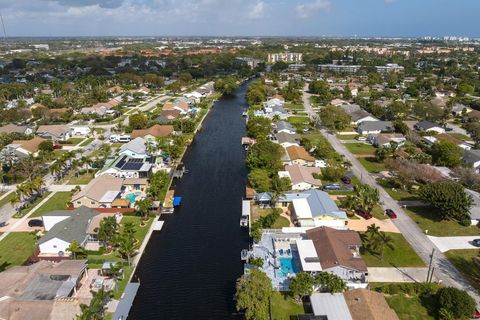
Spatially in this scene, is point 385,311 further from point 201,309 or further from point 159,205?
point 159,205

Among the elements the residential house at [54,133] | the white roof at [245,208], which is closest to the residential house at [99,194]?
the white roof at [245,208]

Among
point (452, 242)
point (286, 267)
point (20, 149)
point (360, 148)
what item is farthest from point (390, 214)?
point (20, 149)

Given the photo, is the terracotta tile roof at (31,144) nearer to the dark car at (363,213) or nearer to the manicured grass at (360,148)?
the dark car at (363,213)

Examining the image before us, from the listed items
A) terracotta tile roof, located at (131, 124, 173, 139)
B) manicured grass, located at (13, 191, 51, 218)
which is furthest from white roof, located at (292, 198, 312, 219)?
terracotta tile roof, located at (131, 124, 173, 139)

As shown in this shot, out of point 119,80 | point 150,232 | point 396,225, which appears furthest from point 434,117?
point 119,80

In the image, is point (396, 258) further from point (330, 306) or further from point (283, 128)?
point (283, 128)

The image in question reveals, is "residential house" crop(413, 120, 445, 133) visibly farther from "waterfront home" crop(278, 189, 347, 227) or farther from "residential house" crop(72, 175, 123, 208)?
"residential house" crop(72, 175, 123, 208)
